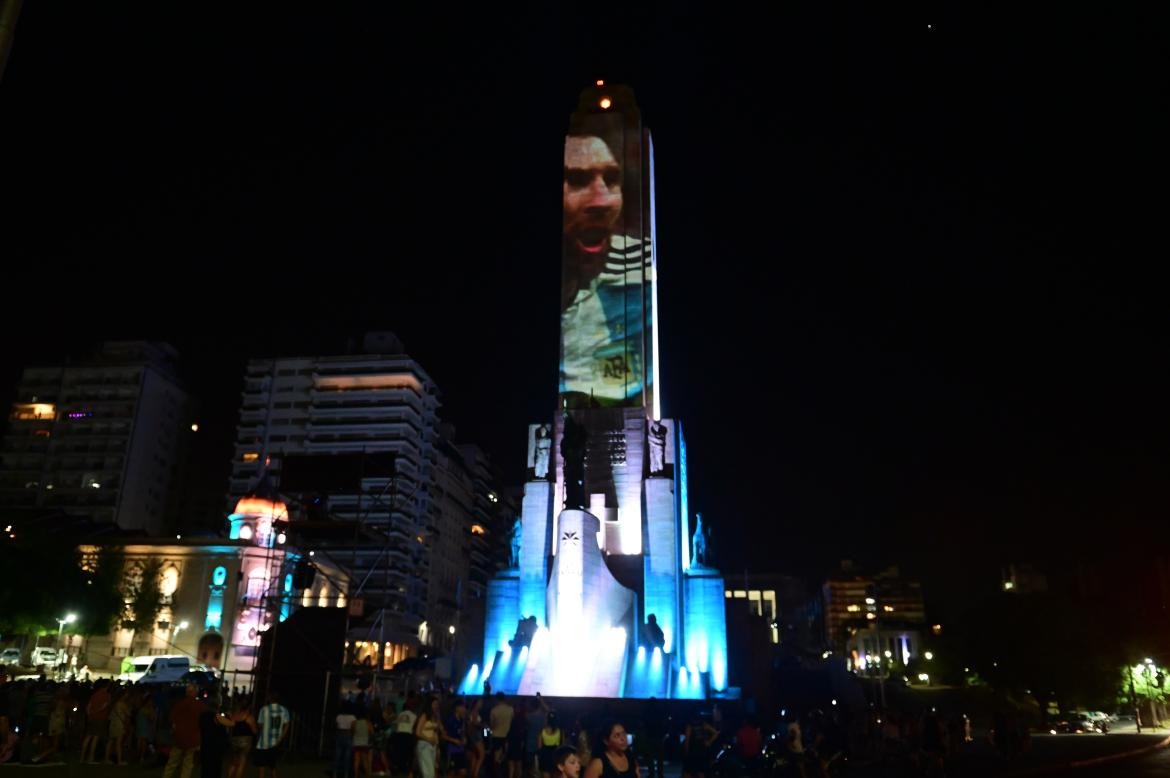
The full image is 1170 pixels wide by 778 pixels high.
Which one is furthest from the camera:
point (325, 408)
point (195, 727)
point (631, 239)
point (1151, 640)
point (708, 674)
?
point (325, 408)

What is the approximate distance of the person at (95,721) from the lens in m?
15.3

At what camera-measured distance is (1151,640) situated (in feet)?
136

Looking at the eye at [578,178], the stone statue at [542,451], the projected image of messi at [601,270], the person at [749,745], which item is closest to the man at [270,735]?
the person at [749,745]

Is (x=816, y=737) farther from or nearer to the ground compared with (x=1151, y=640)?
nearer to the ground

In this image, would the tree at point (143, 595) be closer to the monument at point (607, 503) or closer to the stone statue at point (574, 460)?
the monument at point (607, 503)

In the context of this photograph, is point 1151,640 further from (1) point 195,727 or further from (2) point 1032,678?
(1) point 195,727

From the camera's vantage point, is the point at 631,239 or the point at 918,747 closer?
the point at 918,747

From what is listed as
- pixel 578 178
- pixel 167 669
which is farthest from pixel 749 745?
pixel 578 178

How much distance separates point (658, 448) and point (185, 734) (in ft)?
99.2

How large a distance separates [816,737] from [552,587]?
1874 cm

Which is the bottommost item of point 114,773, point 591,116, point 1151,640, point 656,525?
point 114,773

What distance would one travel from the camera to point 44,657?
1950 inches

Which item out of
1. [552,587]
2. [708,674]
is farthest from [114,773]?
[708,674]

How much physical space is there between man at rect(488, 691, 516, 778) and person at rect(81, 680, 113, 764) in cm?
706
